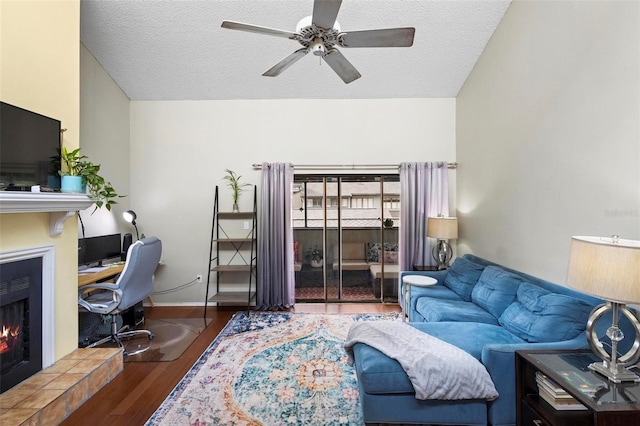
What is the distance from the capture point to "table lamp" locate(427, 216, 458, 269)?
3742 mm

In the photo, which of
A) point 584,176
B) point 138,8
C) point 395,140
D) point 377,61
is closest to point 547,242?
point 584,176

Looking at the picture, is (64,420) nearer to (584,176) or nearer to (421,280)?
(421,280)

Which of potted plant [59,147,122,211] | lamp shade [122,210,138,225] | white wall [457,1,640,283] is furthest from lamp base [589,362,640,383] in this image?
lamp shade [122,210,138,225]

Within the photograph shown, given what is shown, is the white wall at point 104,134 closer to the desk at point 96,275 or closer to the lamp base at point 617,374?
the desk at point 96,275

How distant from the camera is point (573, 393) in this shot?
1312mm

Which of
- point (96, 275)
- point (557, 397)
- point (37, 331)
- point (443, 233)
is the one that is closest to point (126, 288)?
point (96, 275)

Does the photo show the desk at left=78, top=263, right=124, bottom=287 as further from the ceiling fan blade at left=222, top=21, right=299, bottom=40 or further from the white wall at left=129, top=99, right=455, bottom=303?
Answer: the ceiling fan blade at left=222, top=21, right=299, bottom=40

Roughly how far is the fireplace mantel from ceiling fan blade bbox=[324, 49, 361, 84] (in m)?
2.17

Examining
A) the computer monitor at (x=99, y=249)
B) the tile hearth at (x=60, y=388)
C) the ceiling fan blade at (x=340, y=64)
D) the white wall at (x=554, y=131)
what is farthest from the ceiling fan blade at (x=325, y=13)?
the computer monitor at (x=99, y=249)

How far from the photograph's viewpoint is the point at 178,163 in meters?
4.31

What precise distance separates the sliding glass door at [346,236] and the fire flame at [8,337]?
9.78 feet

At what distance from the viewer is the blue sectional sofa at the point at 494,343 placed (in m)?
1.75

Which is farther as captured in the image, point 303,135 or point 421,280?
point 303,135

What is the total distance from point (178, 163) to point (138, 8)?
6.16 ft
